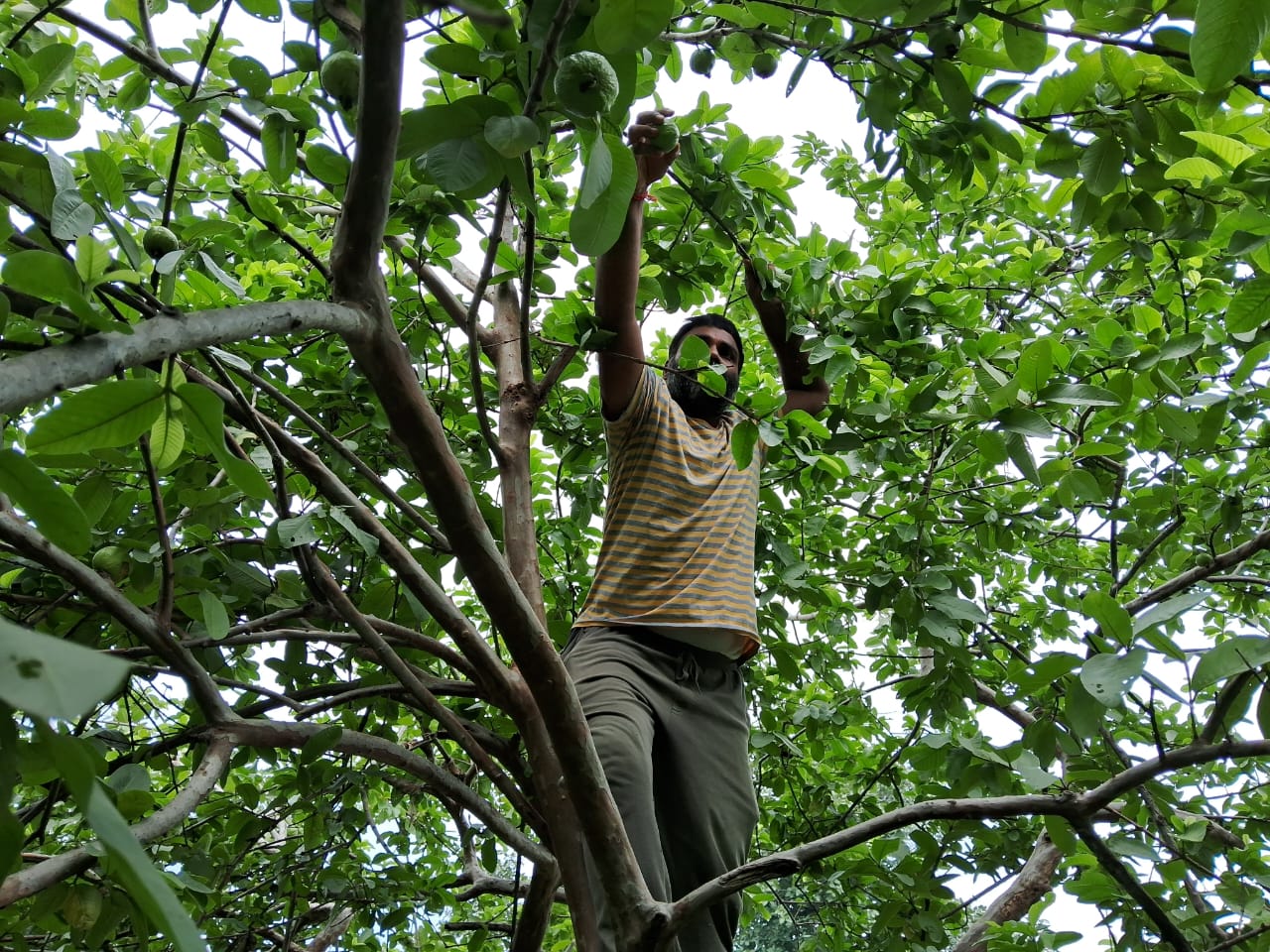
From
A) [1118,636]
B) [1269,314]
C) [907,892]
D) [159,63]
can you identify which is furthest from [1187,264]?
[159,63]

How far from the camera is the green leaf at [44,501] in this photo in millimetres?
863

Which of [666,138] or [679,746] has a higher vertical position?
[666,138]

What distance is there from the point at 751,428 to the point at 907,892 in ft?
6.19

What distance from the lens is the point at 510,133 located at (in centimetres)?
123

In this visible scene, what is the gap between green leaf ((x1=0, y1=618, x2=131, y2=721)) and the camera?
46 centimetres

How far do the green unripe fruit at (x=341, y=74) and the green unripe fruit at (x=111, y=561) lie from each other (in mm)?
1179

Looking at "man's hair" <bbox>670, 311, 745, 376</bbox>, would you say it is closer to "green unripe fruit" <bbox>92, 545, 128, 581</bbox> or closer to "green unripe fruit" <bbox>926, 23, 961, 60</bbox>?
"green unripe fruit" <bbox>926, 23, 961, 60</bbox>

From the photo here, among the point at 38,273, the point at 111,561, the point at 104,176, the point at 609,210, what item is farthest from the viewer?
the point at 111,561

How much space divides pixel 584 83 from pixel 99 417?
0.64 meters

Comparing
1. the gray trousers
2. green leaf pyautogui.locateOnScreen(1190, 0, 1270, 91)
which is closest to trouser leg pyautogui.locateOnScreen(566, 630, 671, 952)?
the gray trousers

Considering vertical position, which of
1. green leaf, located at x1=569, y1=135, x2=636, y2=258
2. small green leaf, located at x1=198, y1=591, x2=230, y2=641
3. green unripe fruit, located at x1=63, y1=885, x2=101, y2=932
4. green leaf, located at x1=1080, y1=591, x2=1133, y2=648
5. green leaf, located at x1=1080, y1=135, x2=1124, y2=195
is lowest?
green leaf, located at x1=1080, y1=591, x2=1133, y2=648

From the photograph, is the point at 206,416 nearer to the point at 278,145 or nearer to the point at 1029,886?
the point at 278,145

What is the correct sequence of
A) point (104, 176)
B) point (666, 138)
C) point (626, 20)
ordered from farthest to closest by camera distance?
point (666, 138) < point (104, 176) < point (626, 20)

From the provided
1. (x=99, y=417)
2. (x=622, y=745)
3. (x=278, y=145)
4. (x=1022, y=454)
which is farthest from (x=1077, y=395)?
(x=99, y=417)
